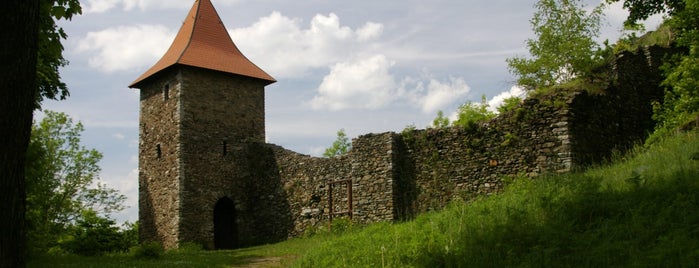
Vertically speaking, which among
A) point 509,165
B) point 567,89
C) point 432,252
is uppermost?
point 567,89

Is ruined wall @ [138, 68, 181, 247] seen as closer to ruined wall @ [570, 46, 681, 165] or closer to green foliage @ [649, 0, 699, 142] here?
ruined wall @ [570, 46, 681, 165]

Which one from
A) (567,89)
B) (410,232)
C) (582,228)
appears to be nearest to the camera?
(582,228)

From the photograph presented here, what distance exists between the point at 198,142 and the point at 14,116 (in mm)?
18290

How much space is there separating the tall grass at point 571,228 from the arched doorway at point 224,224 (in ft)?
40.0

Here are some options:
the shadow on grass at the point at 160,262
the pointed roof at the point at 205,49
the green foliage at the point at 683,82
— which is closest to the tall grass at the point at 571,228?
the green foliage at the point at 683,82

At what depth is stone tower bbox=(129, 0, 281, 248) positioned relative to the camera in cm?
2238

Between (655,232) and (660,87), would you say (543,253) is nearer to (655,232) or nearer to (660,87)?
(655,232)

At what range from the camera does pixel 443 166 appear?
1631 centimetres

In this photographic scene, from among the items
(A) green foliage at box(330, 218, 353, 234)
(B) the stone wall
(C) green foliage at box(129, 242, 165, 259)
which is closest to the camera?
(B) the stone wall

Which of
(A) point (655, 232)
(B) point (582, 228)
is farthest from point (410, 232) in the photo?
(A) point (655, 232)

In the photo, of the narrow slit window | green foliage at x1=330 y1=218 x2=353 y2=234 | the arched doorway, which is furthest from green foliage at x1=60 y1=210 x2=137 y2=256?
green foliage at x1=330 y1=218 x2=353 y2=234

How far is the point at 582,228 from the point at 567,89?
6386 mm

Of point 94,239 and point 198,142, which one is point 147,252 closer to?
point 94,239

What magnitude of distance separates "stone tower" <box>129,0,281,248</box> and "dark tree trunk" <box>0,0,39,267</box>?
17550 mm
